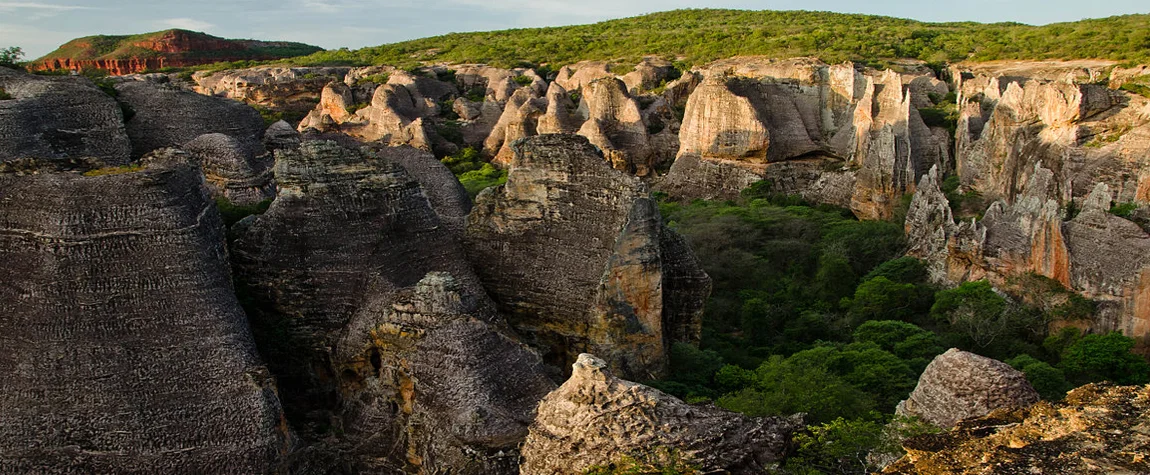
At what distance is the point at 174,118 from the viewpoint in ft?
63.9

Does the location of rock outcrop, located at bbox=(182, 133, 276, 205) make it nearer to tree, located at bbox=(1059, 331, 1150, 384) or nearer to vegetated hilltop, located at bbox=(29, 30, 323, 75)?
tree, located at bbox=(1059, 331, 1150, 384)

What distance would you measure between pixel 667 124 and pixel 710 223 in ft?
44.2

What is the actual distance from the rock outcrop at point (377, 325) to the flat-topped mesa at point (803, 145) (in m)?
22.8

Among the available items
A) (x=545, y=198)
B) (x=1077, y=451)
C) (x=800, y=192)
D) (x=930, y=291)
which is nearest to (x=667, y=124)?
(x=800, y=192)

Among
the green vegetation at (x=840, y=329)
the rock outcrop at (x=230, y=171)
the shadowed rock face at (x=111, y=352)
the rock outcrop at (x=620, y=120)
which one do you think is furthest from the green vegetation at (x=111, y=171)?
the rock outcrop at (x=620, y=120)

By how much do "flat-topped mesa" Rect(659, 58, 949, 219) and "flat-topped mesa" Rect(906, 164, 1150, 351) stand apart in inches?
275

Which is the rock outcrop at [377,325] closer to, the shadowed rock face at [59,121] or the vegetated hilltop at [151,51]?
the shadowed rock face at [59,121]

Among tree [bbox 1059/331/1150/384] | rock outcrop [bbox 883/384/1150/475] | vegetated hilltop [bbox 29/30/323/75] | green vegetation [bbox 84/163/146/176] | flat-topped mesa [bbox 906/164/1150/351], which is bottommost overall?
tree [bbox 1059/331/1150/384]

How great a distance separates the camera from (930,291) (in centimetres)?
2375

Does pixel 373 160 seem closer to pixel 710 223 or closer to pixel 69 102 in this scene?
pixel 69 102

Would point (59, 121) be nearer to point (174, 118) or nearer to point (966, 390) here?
point (174, 118)

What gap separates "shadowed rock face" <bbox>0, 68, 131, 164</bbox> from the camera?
15.4 m

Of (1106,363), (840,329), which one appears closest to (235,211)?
(840,329)

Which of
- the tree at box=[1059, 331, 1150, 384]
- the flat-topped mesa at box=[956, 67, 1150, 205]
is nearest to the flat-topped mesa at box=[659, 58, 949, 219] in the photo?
the flat-topped mesa at box=[956, 67, 1150, 205]
